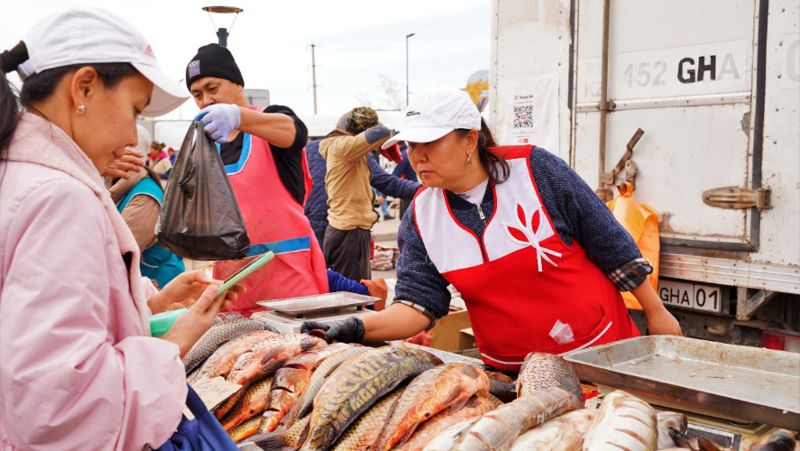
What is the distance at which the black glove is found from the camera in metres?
3.21

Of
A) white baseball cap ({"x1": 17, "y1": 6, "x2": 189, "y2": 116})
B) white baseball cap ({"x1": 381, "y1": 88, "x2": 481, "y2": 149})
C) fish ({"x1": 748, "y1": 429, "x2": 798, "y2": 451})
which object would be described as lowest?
fish ({"x1": 748, "y1": 429, "x2": 798, "y2": 451})

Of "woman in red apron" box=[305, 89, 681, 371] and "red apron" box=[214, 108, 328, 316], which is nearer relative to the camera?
"woman in red apron" box=[305, 89, 681, 371]

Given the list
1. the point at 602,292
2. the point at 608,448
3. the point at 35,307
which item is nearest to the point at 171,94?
the point at 35,307

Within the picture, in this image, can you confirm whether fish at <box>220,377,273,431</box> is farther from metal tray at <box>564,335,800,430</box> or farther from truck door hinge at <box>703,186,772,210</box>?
truck door hinge at <box>703,186,772,210</box>

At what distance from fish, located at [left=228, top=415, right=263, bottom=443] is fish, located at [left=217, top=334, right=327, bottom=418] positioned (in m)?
0.08

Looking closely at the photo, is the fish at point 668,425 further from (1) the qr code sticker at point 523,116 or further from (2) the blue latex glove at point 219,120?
(1) the qr code sticker at point 523,116

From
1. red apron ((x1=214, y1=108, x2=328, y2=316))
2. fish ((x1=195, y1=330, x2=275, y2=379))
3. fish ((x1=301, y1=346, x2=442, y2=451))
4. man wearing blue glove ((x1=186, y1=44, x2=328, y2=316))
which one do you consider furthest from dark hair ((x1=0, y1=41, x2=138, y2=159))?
red apron ((x1=214, y1=108, x2=328, y2=316))

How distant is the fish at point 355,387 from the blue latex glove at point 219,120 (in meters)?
1.34

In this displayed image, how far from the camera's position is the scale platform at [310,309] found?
3.64 meters

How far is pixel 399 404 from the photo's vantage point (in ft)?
7.41

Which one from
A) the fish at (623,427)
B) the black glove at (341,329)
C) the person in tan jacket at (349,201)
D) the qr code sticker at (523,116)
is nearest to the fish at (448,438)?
the fish at (623,427)

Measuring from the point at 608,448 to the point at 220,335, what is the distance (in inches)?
77.0

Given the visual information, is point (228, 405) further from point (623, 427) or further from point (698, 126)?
point (698, 126)

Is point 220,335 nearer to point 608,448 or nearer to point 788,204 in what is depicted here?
point 608,448
